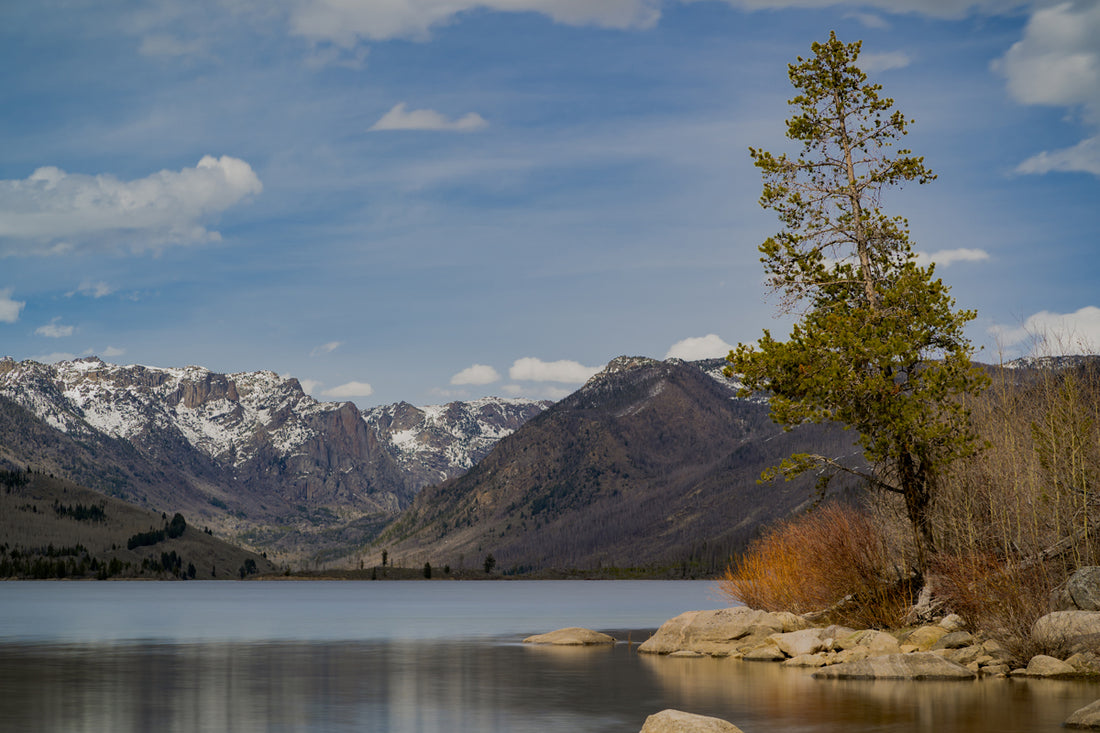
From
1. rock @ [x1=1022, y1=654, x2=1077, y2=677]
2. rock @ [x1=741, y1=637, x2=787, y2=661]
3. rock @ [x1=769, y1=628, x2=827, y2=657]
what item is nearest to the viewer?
rock @ [x1=1022, y1=654, x2=1077, y2=677]

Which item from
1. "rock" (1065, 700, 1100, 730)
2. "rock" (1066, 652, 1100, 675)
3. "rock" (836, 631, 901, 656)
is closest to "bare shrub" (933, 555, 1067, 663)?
"rock" (1066, 652, 1100, 675)

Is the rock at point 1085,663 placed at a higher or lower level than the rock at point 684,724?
lower

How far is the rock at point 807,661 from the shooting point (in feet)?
139

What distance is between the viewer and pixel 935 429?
40031 millimetres

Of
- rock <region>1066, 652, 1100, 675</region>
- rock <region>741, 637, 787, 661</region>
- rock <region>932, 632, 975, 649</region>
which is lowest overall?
rock <region>741, 637, 787, 661</region>

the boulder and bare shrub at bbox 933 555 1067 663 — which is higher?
bare shrub at bbox 933 555 1067 663

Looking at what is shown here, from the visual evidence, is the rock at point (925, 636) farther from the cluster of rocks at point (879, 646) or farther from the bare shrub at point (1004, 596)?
the bare shrub at point (1004, 596)

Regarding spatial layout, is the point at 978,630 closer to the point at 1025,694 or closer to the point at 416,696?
the point at 1025,694

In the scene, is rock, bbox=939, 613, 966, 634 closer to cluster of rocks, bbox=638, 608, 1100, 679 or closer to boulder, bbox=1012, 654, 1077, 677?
cluster of rocks, bbox=638, 608, 1100, 679

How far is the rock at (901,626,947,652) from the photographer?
139 feet

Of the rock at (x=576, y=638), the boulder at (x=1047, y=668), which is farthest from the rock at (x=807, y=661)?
the rock at (x=576, y=638)

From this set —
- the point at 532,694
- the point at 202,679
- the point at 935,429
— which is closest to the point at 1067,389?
the point at 935,429

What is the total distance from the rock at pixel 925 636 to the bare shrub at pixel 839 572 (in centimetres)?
298

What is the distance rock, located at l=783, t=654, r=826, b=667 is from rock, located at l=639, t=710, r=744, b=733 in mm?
17117
